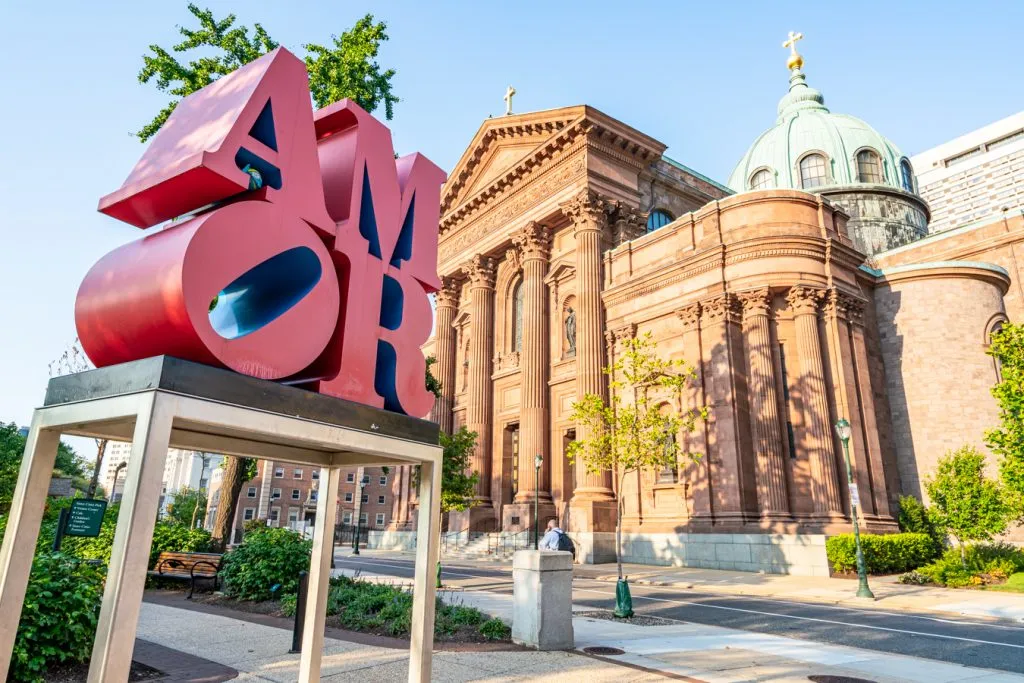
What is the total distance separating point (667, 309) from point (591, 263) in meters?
5.53

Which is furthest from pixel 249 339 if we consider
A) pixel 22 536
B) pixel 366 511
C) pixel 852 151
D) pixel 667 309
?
pixel 366 511

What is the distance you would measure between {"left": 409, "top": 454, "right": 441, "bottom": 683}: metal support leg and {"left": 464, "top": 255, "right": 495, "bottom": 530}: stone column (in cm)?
3182

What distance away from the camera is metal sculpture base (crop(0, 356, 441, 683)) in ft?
11.2

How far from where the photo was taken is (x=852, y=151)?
43.9 m

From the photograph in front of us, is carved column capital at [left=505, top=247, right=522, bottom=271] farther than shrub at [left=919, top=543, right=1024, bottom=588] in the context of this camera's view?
Yes

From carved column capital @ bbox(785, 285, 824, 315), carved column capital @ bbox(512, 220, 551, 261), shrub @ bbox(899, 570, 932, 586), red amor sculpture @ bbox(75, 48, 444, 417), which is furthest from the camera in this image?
carved column capital @ bbox(512, 220, 551, 261)

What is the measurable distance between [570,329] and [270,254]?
31.4 meters

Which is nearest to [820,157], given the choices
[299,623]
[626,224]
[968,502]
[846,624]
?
[626,224]

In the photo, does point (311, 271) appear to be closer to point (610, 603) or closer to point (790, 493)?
point (610, 603)

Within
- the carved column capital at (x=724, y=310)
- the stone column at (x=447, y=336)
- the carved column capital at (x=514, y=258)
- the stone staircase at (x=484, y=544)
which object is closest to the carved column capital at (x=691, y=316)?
the carved column capital at (x=724, y=310)

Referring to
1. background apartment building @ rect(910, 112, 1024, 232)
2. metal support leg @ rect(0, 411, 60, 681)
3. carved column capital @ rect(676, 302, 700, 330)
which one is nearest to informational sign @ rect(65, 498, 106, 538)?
metal support leg @ rect(0, 411, 60, 681)

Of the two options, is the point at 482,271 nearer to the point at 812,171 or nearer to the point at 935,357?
the point at 812,171

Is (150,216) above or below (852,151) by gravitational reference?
below

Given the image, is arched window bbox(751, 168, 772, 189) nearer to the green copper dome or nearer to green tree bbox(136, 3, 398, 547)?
the green copper dome
